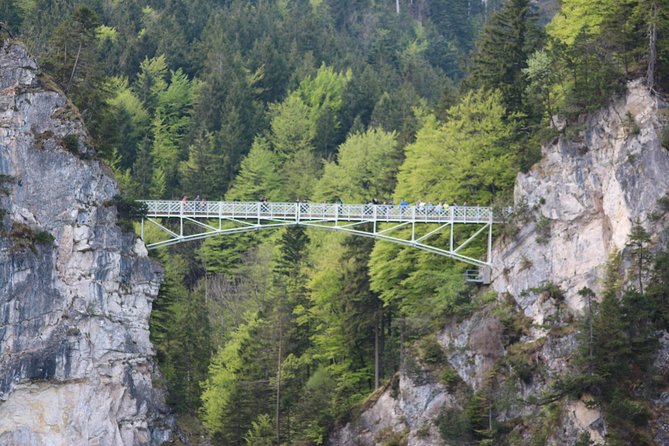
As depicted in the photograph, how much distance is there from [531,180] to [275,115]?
123ft

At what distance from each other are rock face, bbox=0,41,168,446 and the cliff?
1020 centimetres

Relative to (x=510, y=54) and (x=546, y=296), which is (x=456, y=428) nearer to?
(x=546, y=296)

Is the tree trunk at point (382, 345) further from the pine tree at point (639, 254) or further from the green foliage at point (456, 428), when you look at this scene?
the pine tree at point (639, 254)

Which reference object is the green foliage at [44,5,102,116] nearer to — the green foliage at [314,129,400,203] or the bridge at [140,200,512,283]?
the bridge at [140,200,512,283]

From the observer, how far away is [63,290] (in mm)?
71750

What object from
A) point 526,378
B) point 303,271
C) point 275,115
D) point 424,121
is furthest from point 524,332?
point 275,115

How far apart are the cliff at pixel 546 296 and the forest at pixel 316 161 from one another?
0.62 meters

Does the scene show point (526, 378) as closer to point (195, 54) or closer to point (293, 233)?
point (293, 233)

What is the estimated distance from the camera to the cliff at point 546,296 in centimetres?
6444

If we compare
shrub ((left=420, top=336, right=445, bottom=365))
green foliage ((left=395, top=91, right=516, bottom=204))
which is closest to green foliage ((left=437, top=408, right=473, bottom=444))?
shrub ((left=420, top=336, right=445, bottom=365))

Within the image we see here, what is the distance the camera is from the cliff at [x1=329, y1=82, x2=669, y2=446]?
6444 cm

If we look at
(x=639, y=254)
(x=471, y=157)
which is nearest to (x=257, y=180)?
(x=471, y=157)

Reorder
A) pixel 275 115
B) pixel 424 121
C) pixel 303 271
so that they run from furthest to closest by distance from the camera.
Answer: pixel 275 115 < pixel 424 121 < pixel 303 271

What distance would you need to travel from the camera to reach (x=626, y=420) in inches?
2387
